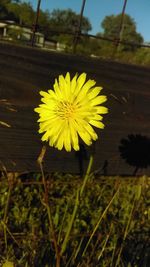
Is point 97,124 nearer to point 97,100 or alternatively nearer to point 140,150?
point 97,100

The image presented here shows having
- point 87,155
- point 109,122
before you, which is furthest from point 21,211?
point 109,122

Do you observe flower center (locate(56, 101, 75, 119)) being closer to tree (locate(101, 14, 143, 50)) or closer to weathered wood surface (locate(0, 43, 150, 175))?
weathered wood surface (locate(0, 43, 150, 175))

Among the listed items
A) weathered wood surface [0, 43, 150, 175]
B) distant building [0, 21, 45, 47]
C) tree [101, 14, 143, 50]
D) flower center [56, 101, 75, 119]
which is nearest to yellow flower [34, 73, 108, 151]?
flower center [56, 101, 75, 119]

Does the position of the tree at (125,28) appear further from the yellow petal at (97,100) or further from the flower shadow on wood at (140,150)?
the yellow petal at (97,100)

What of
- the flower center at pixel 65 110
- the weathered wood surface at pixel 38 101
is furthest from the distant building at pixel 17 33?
the flower center at pixel 65 110

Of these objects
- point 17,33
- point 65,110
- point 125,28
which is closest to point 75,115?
point 65,110

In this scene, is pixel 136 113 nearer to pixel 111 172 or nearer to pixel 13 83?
pixel 111 172

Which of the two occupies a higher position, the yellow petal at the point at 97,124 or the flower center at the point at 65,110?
the flower center at the point at 65,110
